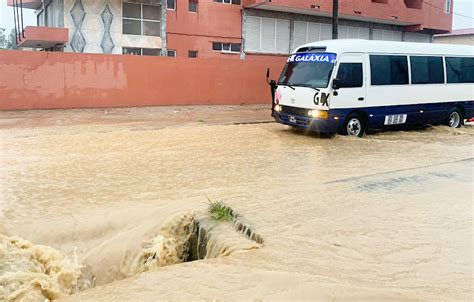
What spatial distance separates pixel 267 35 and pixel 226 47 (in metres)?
2.93

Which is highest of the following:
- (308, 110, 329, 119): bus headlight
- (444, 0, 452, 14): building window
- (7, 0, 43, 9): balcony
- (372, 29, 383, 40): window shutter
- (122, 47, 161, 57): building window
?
(444, 0, 452, 14): building window

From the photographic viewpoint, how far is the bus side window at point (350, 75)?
11.8m

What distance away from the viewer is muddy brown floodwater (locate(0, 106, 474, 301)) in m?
3.91

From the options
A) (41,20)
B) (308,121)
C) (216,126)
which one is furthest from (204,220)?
(41,20)

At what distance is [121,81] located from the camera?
20.1 m

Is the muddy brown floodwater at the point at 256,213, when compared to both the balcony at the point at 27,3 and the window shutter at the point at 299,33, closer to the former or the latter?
the balcony at the point at 27,3

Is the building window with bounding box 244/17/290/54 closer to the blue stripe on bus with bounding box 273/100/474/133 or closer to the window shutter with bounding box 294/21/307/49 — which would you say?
the window shutter with bounding box 294/21/307/49

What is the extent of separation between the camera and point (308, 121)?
11.9m

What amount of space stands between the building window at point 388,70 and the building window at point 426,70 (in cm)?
34

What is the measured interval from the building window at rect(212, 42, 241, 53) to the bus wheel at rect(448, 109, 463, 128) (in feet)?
54.8

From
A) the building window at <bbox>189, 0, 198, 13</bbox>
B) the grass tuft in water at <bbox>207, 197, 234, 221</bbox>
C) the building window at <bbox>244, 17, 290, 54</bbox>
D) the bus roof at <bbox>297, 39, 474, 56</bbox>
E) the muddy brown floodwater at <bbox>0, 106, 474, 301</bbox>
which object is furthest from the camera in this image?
the building window at <bbox>244, 17, 290, 54</bbox>

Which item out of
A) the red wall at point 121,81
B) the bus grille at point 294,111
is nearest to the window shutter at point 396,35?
the red wall at point 121,81

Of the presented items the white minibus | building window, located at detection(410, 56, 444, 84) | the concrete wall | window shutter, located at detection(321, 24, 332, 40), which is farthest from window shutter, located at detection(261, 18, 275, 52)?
the concrete wall

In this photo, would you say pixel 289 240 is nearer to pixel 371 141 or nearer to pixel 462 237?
pixel 462 237
